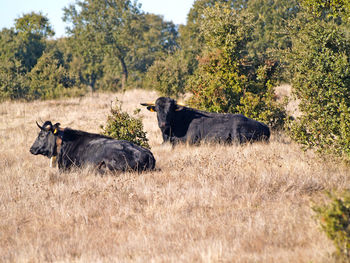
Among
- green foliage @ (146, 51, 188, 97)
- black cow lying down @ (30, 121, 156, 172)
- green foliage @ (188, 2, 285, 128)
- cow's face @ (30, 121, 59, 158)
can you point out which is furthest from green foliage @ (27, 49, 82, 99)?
black cow lying down @ (30, 121, 156, 172)

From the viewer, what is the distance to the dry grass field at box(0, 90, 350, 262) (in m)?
4.72

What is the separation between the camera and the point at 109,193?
7109 mm

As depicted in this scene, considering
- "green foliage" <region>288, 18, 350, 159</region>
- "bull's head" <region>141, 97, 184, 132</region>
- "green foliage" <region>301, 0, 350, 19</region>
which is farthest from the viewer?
"bull's head" <region>141, 97, 184, 132</region>

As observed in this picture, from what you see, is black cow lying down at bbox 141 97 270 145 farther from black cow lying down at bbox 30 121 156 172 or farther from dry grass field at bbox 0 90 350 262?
black cow lying down at bbox 30 121 156 172

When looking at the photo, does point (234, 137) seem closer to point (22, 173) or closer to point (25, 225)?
point (22, 173)

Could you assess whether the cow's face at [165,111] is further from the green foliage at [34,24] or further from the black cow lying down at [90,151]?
the green foliage at [34,24]

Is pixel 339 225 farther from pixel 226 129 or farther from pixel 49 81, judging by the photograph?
pixel 49 81

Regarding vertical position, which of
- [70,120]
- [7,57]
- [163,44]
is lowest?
[70,120]

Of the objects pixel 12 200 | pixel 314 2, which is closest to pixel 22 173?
pixel 12 200

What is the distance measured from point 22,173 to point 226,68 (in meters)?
8.13

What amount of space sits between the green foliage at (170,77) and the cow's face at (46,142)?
1661 centimetres

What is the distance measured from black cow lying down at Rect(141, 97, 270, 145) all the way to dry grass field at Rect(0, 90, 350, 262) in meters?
2.19

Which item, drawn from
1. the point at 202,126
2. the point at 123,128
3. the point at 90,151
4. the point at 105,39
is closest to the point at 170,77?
the point at 202,126

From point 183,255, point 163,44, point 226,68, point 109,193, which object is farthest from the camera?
point 163,44
